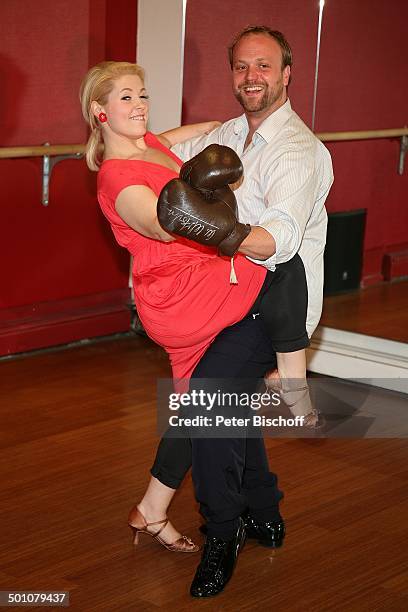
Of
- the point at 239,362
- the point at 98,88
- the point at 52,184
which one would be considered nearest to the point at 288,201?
the point at 239,362

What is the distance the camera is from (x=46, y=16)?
4.52 meters

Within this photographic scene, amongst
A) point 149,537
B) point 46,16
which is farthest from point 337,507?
point 46,16

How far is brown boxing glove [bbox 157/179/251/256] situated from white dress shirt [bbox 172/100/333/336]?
186 mm

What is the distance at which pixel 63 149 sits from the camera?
4.61 metres

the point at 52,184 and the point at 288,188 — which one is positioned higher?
the point at 288,188

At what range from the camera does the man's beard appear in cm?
270

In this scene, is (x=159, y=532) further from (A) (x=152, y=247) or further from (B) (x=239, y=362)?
(A) (x=152, y=247)

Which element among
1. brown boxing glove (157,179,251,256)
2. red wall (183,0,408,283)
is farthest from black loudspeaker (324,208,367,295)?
brown boxing glove (157,179,251,256)

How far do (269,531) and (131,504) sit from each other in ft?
1.53

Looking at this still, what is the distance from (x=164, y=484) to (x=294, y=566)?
1.31ft

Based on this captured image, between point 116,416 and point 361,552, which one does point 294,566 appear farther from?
point 116,416

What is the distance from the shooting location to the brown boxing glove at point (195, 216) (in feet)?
7.42

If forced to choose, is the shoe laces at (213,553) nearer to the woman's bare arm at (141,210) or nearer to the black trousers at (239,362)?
the black trousers at (239,362)

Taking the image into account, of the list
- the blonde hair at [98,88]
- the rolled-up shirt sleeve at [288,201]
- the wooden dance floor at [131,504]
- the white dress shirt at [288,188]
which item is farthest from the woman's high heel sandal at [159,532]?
the blonde hair at [98,88]
